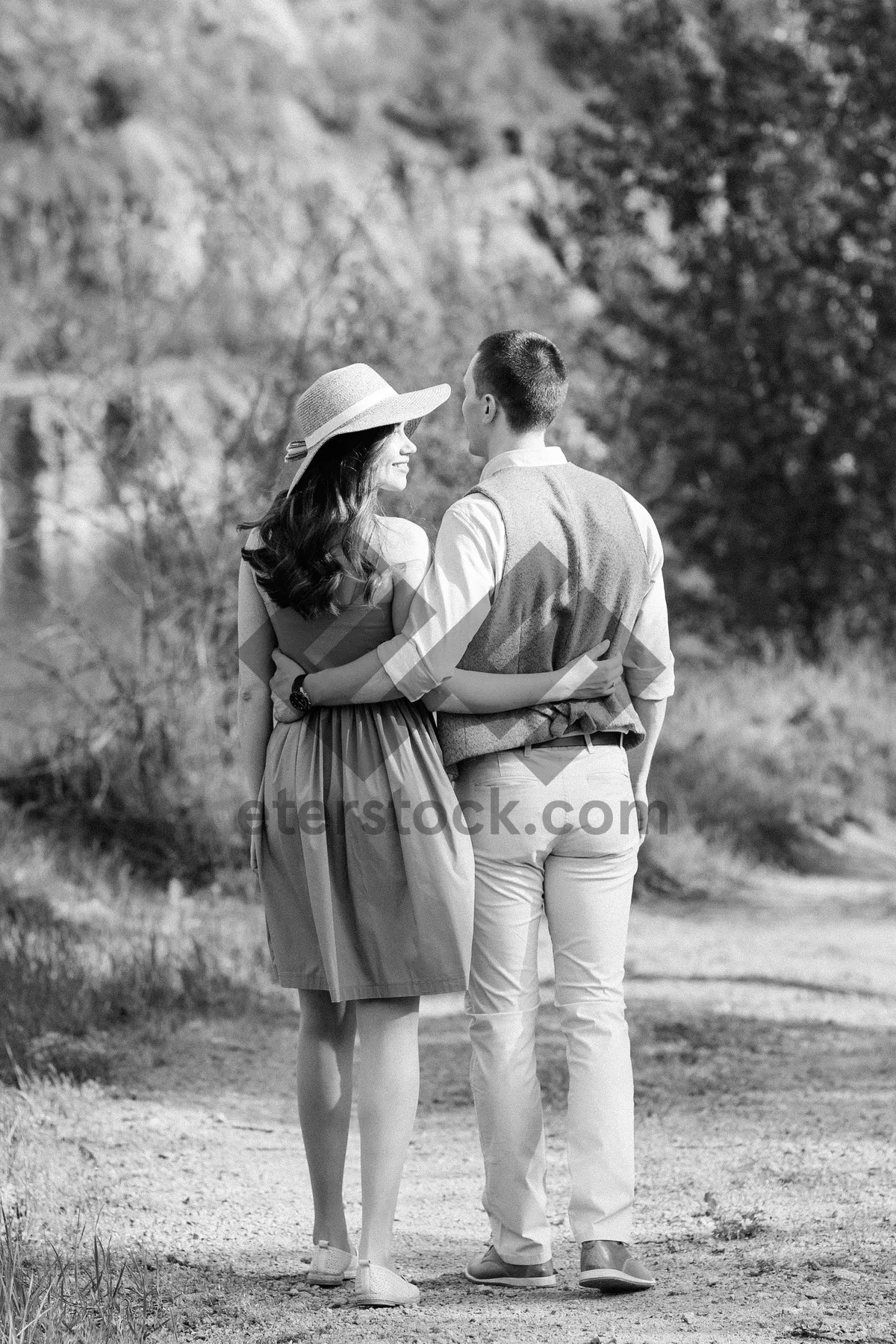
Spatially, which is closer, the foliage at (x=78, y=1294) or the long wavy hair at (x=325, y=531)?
the foliage at (x=78, y=1294)

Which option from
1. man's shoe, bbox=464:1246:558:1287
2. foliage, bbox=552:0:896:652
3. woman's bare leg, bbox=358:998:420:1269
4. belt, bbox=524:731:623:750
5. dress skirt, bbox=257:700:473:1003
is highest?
foliage, bbox=552:0:896:652

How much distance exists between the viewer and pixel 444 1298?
11.3 ft

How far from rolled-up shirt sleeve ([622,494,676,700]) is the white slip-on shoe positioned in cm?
129

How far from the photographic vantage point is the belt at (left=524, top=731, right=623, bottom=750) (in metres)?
3.46

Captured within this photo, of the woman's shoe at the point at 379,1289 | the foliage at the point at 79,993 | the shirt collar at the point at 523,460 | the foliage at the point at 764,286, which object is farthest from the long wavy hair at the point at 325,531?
the foliage at the point at 764,286

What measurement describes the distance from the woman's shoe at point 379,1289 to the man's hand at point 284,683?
1.06m

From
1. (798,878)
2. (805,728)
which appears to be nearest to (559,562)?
(798,878)

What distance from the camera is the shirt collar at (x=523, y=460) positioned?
350cm

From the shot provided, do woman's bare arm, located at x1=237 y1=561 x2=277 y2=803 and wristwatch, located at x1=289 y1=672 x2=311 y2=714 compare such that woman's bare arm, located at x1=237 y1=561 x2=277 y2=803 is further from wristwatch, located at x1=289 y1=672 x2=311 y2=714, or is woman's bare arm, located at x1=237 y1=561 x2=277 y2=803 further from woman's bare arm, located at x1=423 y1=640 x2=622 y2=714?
woman's bare arm, located at x1=423 y1=640 x2=622 y2=714

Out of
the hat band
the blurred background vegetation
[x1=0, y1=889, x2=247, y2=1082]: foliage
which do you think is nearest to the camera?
the hat band

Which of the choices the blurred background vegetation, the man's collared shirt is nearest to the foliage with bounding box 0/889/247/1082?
the blurred background vegetation

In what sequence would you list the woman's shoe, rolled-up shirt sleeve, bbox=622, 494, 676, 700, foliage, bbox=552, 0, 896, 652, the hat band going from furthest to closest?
foliage, bbox=552, 0, 896, 652 < rolled-up shirt sleeve, bbox=622, 494, 676, 700 < the hat band < the woman's shoe

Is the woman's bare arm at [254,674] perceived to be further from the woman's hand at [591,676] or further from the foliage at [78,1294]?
the foliage at [78,1294]

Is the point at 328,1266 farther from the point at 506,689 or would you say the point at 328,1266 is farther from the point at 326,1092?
the point at 506,689
